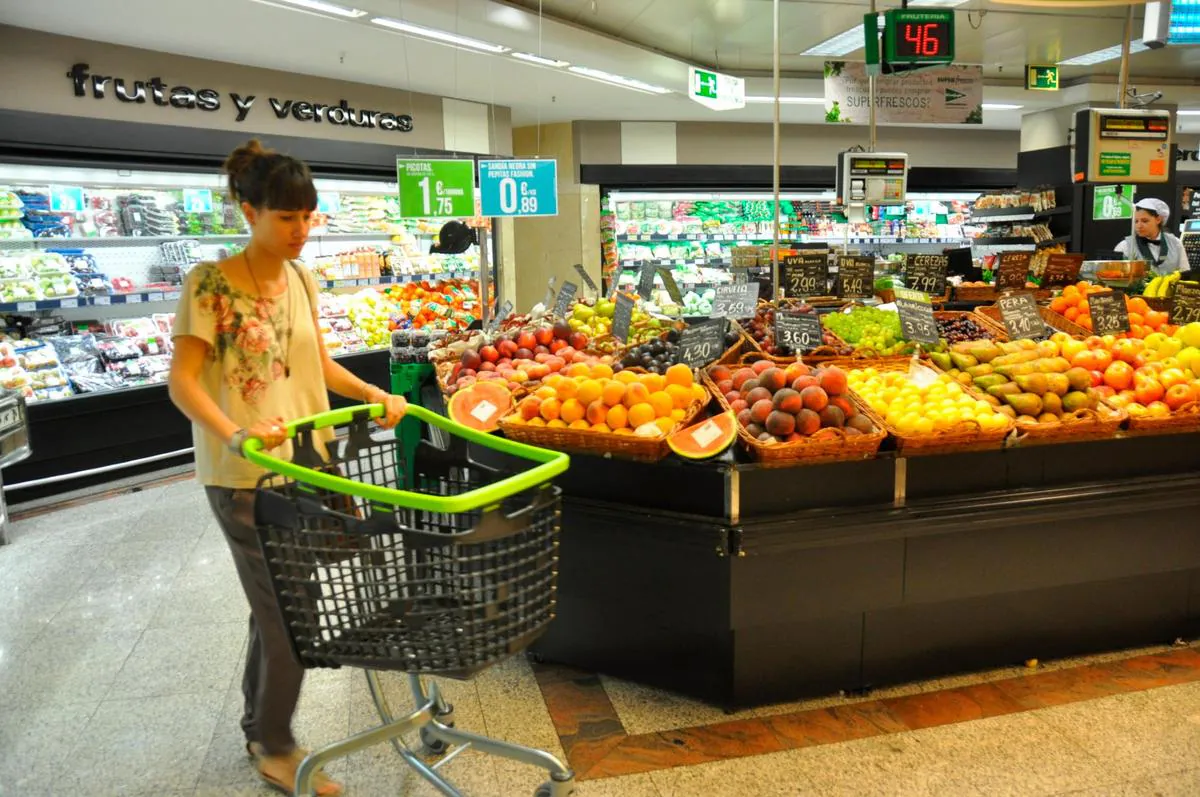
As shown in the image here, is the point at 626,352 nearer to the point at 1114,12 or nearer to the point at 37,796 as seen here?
the point at 37,796

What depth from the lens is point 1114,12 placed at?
855cm

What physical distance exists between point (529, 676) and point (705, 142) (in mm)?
10497

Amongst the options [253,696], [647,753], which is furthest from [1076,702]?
[253,696]

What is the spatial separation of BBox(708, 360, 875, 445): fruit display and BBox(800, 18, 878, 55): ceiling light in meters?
7.18

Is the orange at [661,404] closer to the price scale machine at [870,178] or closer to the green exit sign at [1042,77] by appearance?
the price scale machine at [870,178]

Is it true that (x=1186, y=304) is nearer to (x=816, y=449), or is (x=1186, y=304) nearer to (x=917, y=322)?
(x=917, y=322)

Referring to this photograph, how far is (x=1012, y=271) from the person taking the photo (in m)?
7.38

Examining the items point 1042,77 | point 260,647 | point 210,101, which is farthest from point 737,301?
point 1042,77

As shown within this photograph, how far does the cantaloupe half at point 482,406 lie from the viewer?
10.7ft

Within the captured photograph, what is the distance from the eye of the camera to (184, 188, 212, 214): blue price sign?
7098 millimetres

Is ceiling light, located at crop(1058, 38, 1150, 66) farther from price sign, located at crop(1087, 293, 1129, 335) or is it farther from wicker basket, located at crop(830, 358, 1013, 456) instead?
wicker basket, located at crop(830, 358, 1013, 456)

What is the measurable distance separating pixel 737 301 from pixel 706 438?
2.23m

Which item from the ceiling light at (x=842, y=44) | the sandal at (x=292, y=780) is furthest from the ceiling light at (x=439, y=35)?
the sandal at (x=292, y=780)

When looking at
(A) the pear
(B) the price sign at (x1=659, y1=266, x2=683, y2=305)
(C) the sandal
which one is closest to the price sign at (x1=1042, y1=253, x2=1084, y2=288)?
(B) the price sign at (x1=659, y1=266, x2=683, y2=305)
